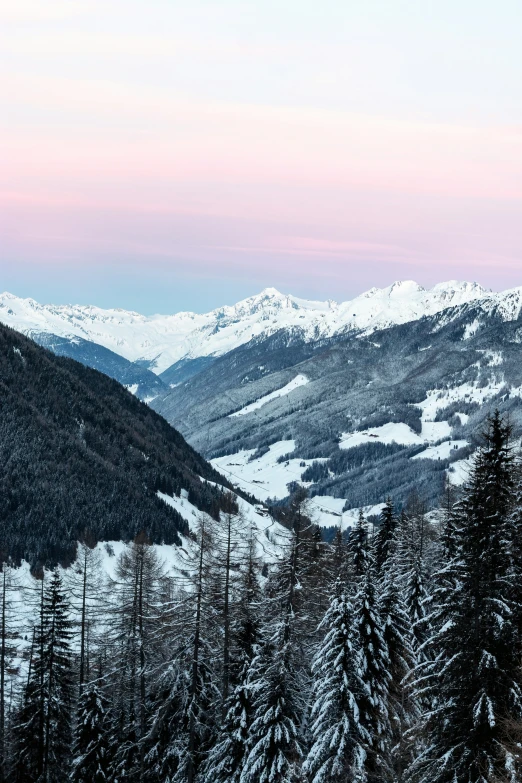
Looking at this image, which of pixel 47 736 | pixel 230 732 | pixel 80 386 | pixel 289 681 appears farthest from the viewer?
pixel 80 386

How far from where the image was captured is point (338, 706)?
32.0 meters

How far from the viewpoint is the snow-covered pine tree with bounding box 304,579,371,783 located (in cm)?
3072

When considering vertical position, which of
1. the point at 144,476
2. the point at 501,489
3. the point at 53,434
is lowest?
the point at 144,476

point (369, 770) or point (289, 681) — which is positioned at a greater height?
point (289, 681)

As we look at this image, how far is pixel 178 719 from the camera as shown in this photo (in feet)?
134

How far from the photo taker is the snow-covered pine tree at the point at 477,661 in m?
23.4

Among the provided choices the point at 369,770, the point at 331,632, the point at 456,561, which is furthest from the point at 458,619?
the point at 369,770

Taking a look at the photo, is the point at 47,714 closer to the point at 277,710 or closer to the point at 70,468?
the point at 277,710

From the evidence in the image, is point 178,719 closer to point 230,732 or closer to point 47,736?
point 230,732

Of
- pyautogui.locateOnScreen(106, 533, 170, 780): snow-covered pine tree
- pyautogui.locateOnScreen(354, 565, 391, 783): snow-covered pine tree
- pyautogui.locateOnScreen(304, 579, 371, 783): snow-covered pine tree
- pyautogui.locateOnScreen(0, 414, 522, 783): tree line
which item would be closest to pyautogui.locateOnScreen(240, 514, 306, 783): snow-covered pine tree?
pyautogui.locateOnScreen(0, 414, 522, 783): tree line

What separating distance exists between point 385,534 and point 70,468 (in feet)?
341

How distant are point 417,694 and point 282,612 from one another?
13264mm

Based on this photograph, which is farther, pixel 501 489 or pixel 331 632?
pixel 331 632

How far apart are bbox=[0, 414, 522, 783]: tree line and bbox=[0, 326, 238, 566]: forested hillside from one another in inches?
2819
